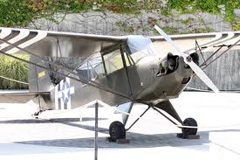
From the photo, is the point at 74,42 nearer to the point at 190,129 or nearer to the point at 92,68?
the point at 92,68

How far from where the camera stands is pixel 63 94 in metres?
12.7

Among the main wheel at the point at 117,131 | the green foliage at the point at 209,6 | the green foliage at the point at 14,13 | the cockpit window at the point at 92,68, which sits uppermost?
the green foliage at the point at 209,6

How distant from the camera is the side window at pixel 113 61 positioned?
10992mm

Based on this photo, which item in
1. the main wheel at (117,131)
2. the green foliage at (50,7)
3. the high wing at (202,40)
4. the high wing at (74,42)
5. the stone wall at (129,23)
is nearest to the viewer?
the high wing at (74,42)

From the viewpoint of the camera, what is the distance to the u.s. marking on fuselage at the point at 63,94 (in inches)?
492

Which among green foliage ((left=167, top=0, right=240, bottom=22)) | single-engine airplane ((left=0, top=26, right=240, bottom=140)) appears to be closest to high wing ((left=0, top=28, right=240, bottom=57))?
single-engine airplane ((left=0, top=26, right=240, bottom=140))

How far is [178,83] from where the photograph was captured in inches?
395

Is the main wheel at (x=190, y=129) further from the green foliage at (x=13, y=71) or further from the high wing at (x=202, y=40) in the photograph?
the green foliage at (x=13, y=71)

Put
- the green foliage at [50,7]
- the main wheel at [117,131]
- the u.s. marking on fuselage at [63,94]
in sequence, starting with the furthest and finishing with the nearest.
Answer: the green foliage at [50,7], the u.s. marking on fuselage at [63,94], the main wheel at [117,131]

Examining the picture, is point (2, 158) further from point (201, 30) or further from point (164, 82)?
point (201, 30)

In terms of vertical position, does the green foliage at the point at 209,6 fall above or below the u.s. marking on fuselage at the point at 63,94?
above

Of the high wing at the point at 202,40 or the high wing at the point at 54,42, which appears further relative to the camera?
the high wing at the point at 202,40

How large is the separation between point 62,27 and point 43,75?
13388mm

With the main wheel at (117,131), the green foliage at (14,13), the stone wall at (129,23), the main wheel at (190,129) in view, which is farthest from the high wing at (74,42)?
the stone wall at (129,23)
